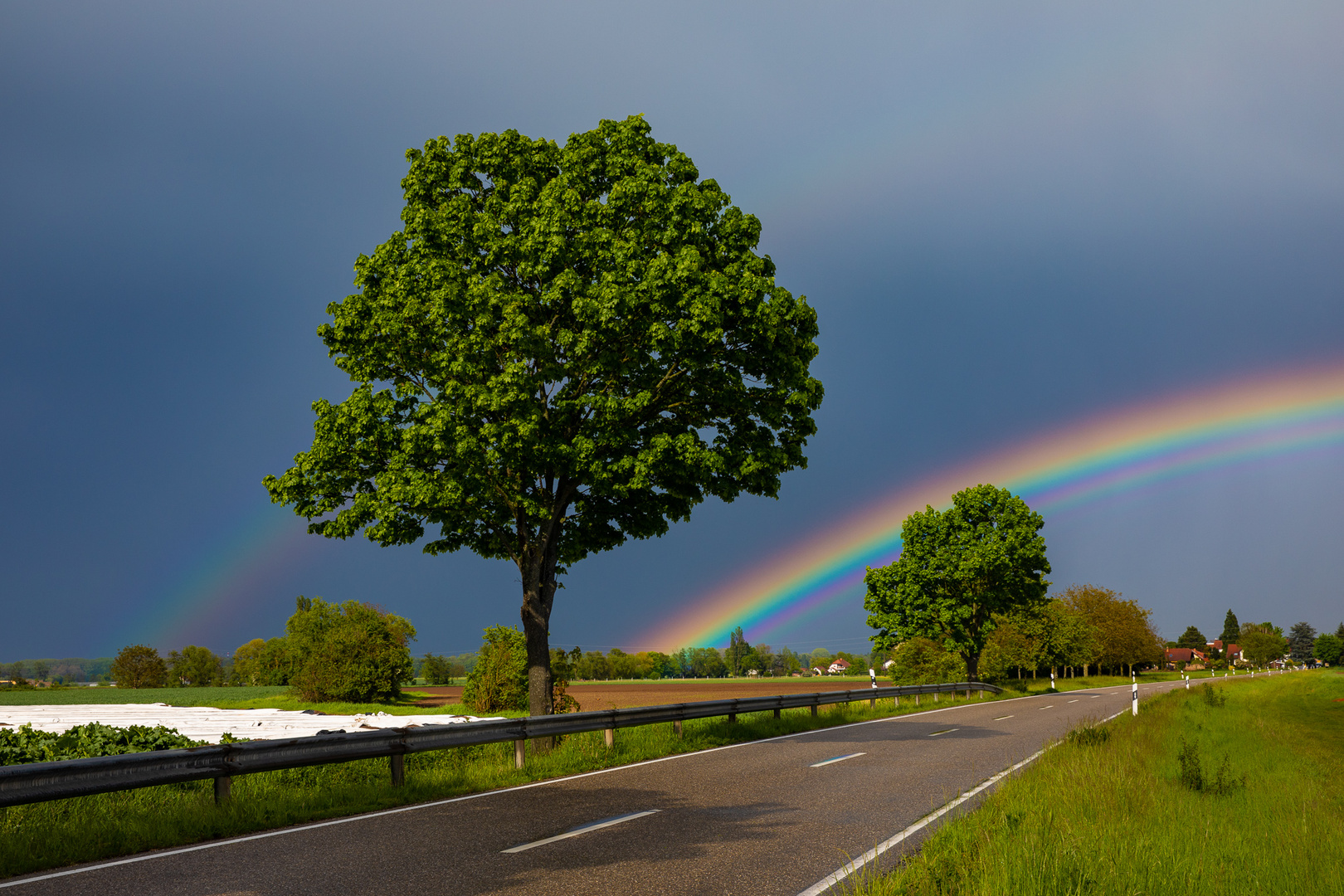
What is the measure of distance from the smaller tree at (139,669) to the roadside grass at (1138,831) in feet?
410

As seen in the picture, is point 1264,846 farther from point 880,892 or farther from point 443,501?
point 443,501

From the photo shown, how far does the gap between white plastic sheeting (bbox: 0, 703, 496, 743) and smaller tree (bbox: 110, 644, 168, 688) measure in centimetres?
7534

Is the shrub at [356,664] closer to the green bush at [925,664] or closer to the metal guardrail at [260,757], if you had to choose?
the green bush at [925,664]

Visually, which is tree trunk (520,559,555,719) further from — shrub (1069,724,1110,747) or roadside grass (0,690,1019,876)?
shrub (1069,724,1110,747)

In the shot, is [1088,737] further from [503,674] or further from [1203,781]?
[503,674]

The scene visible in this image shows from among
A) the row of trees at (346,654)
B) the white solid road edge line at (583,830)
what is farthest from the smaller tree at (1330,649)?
the white solid road edge line at (583,830)

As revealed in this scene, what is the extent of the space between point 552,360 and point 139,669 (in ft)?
396

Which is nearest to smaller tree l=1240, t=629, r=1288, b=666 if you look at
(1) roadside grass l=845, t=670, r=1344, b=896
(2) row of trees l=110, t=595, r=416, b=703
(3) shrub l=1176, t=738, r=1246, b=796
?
(2) row of trees l=110, t=595, r=416, b=703

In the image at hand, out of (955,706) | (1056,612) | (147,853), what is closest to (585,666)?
(1056,612)

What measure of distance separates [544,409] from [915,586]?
41065 mm

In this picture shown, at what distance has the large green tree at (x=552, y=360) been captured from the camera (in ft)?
52.6

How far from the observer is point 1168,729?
20672 millimetres

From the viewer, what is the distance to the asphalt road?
20.9ft

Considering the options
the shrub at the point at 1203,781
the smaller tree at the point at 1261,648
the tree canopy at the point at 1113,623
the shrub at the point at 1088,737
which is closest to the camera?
the shrub at the point at 1203,781
